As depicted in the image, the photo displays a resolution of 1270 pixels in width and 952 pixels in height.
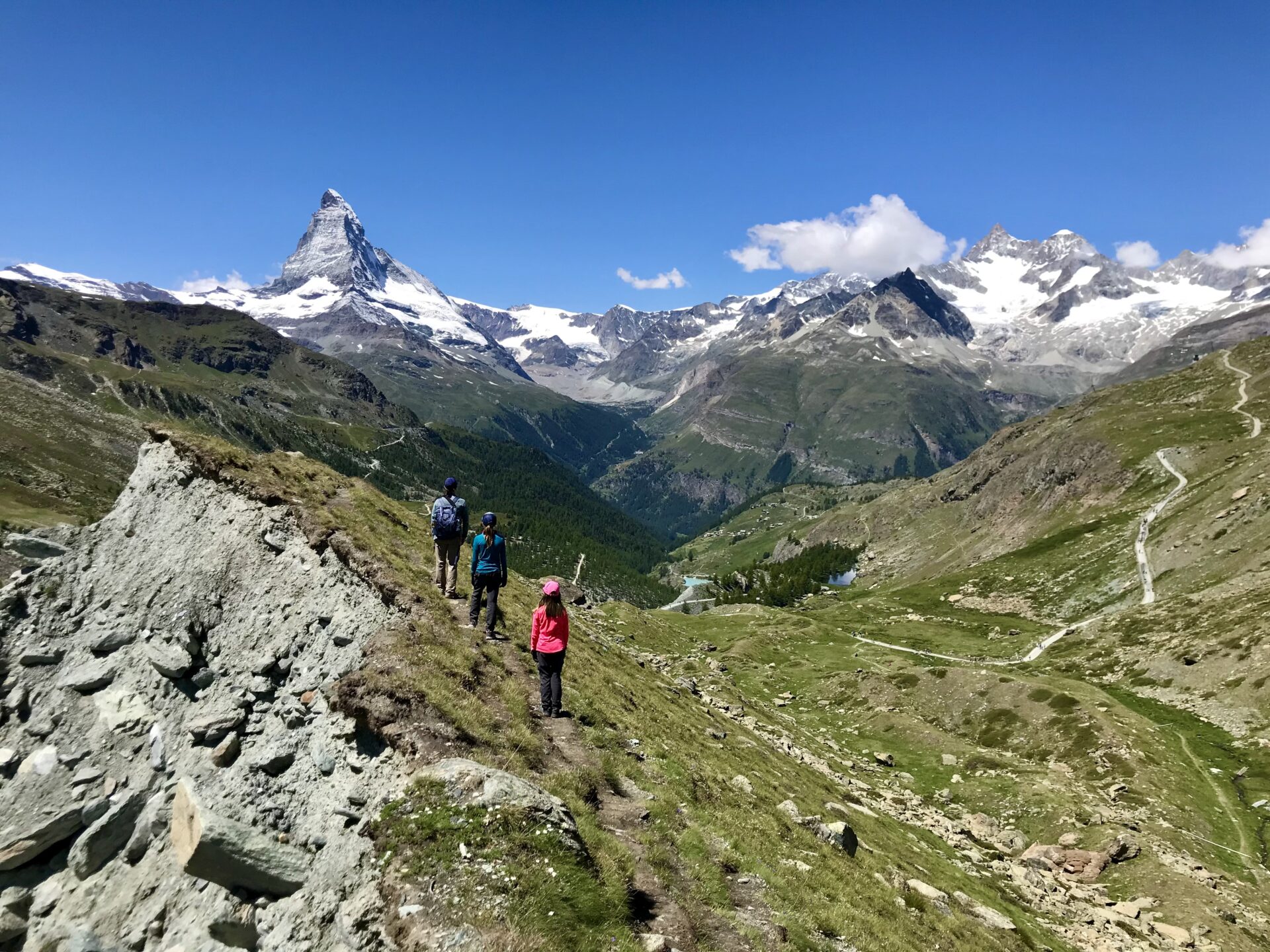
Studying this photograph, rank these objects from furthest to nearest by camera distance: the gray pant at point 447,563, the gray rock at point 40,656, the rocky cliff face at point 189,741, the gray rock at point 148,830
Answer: the gray pant at point 447,563
the gray rock at point 40,656
the gray rock at point 148,830
the rocky cliff face at point 189,741

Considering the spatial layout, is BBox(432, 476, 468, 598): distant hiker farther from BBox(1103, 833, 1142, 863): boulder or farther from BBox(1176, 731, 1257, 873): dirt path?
BBox(1176, 731, 1257, 873): dirt path

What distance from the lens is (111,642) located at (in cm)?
2033

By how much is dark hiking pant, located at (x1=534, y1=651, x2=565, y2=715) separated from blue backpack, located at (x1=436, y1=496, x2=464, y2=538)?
827 cm

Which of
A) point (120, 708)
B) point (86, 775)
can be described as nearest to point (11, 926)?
point (86, 775)

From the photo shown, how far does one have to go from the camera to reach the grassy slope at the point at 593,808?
12.3m

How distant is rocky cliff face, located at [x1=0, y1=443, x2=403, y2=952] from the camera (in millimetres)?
12461

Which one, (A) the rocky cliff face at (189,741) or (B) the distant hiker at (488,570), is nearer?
(A) the rocky cliff face at (189,741)

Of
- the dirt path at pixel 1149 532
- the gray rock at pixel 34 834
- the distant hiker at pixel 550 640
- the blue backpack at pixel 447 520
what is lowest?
the gray rock at pixel 34 834

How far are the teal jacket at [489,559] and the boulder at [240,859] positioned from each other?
448 inches

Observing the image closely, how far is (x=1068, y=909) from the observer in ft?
117

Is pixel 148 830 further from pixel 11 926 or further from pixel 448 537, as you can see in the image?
pixel 448 537

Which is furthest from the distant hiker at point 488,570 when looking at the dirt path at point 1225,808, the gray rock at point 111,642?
the dirt path at point 1225,808

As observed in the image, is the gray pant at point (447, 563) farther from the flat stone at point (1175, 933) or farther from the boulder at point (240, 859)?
the flat stone at point (1175, 933)

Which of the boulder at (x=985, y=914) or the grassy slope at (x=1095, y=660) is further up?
the grassy slope at (x=1095, y=660)
